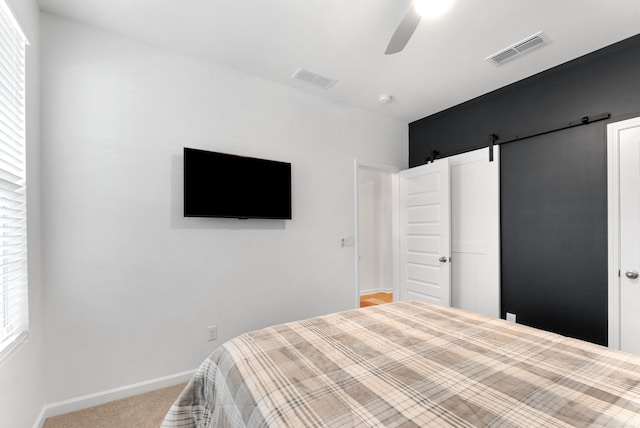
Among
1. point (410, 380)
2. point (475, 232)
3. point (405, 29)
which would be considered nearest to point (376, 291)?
point (475, 232)

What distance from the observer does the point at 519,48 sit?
235 cm

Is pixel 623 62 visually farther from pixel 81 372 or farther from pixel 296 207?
pixel 81 372

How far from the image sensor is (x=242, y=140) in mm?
2748

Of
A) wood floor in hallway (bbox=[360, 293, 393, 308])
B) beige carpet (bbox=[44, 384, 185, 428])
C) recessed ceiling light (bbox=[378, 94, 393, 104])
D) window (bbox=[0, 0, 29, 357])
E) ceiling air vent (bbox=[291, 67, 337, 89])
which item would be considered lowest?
wood floor in hallway (bbox=[360, 293, 393, 308])

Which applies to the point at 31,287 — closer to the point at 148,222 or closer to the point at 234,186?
the point at 148,222

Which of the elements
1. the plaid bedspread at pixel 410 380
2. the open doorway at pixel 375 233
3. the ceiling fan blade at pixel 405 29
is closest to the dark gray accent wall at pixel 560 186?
the plaid bedspread at pixel 410 380

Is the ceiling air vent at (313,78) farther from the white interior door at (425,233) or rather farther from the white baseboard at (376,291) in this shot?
the white baseboard at (376,291)

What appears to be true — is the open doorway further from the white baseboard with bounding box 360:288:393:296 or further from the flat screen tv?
the flat screen tv

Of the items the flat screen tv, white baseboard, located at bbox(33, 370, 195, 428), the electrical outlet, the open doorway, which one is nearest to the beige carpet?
white baseboard, located at bbox(33, 370, 195, 428)

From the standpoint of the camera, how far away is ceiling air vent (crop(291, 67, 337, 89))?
273 centimetres

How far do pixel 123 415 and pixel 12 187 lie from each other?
1587 millimetres

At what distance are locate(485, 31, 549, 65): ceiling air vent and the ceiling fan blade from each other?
3.99ft

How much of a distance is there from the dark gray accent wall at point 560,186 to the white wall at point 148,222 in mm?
1985

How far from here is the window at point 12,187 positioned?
142 centimetres
